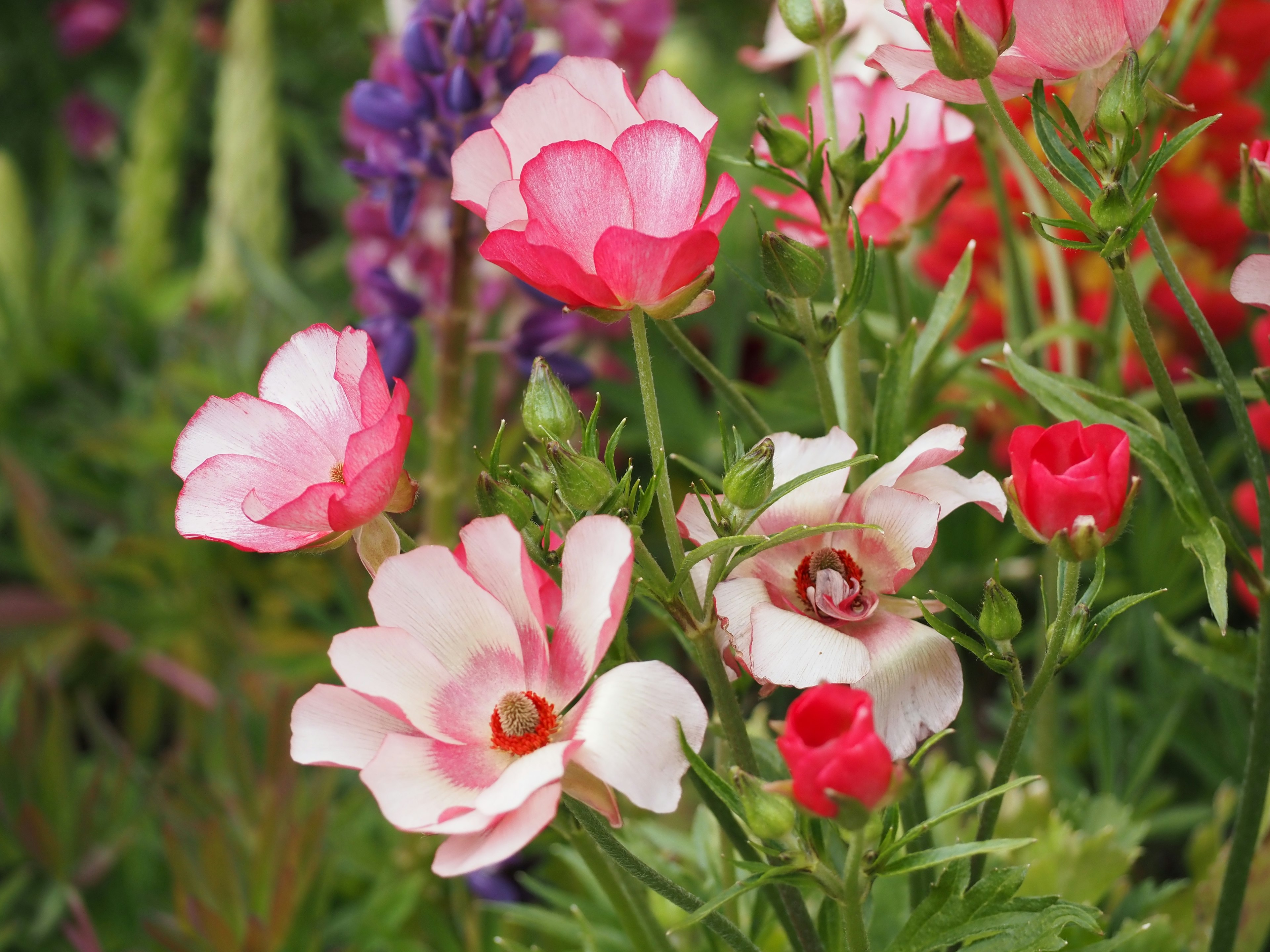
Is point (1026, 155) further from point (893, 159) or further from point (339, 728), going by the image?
point (339, 728)

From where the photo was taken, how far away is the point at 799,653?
0.26 metres

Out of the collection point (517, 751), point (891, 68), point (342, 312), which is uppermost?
point (891, 68)

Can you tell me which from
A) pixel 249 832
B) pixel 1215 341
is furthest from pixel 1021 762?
pixel 249 832

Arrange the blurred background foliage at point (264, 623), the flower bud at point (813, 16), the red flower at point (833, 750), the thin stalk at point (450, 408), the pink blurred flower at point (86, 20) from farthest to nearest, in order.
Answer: the pink blurred flower at point (86, 20) → the thin stalk at point (450, 408) → the blurred background foliage at point (264, 623) → the flower bud at point (813, 16) → the red flower at point (833, 750)

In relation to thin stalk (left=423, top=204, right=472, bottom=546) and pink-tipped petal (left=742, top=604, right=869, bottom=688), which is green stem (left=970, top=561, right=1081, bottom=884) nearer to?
pink-tipped petal (left=742, top=604, right=869, bottom=688)

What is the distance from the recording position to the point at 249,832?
0.67 metres

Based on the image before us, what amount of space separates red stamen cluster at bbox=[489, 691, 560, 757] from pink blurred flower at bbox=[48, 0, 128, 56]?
1.49 m

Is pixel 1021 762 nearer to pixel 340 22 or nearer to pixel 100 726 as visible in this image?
pixel 100 726

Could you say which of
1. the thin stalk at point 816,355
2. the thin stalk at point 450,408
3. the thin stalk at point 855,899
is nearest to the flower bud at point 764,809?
the thin stalk at point 855,899

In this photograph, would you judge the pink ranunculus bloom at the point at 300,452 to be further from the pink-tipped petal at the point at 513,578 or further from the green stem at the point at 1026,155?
the green stem at the point at 1026,155

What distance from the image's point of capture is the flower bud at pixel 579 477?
0.25 meters

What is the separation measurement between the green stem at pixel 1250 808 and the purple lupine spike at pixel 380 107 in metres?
0.46

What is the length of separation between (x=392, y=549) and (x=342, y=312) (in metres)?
0.96

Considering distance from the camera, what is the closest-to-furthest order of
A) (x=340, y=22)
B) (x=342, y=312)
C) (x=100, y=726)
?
(x=100, y=726) < (x=342, y=312) < (x=340, y=22)
